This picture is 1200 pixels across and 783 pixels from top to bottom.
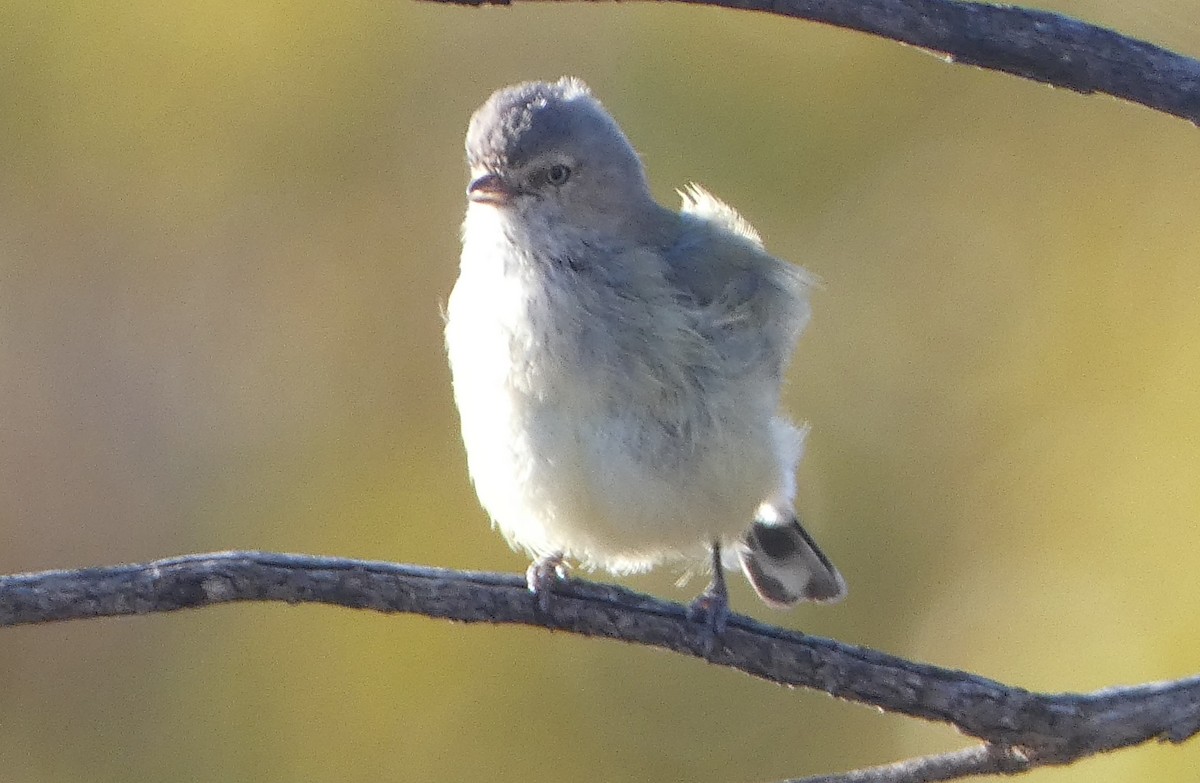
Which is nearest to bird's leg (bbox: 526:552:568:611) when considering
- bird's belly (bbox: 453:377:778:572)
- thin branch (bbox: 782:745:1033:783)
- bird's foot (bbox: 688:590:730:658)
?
bird's belly (bbox: 453:377:778:572)

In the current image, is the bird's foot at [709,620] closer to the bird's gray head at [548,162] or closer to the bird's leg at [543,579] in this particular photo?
the bird's leg at [543,579]

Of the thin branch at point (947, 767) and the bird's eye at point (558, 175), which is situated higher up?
the bird's eye at point (558, 175)

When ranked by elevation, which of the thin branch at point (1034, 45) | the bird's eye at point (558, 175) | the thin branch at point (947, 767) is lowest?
the thin branch at point (947, 767)

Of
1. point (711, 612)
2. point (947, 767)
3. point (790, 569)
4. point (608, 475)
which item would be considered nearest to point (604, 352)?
point (608, 475)

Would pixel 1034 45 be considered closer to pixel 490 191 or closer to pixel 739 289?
pixel 739 289

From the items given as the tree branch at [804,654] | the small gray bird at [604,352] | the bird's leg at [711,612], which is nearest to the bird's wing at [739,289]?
the small gray bird at [604,352]

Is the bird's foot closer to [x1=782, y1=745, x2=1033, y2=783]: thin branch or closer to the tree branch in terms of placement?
the tree branch

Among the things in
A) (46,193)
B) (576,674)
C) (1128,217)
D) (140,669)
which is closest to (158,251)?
(46,193)
